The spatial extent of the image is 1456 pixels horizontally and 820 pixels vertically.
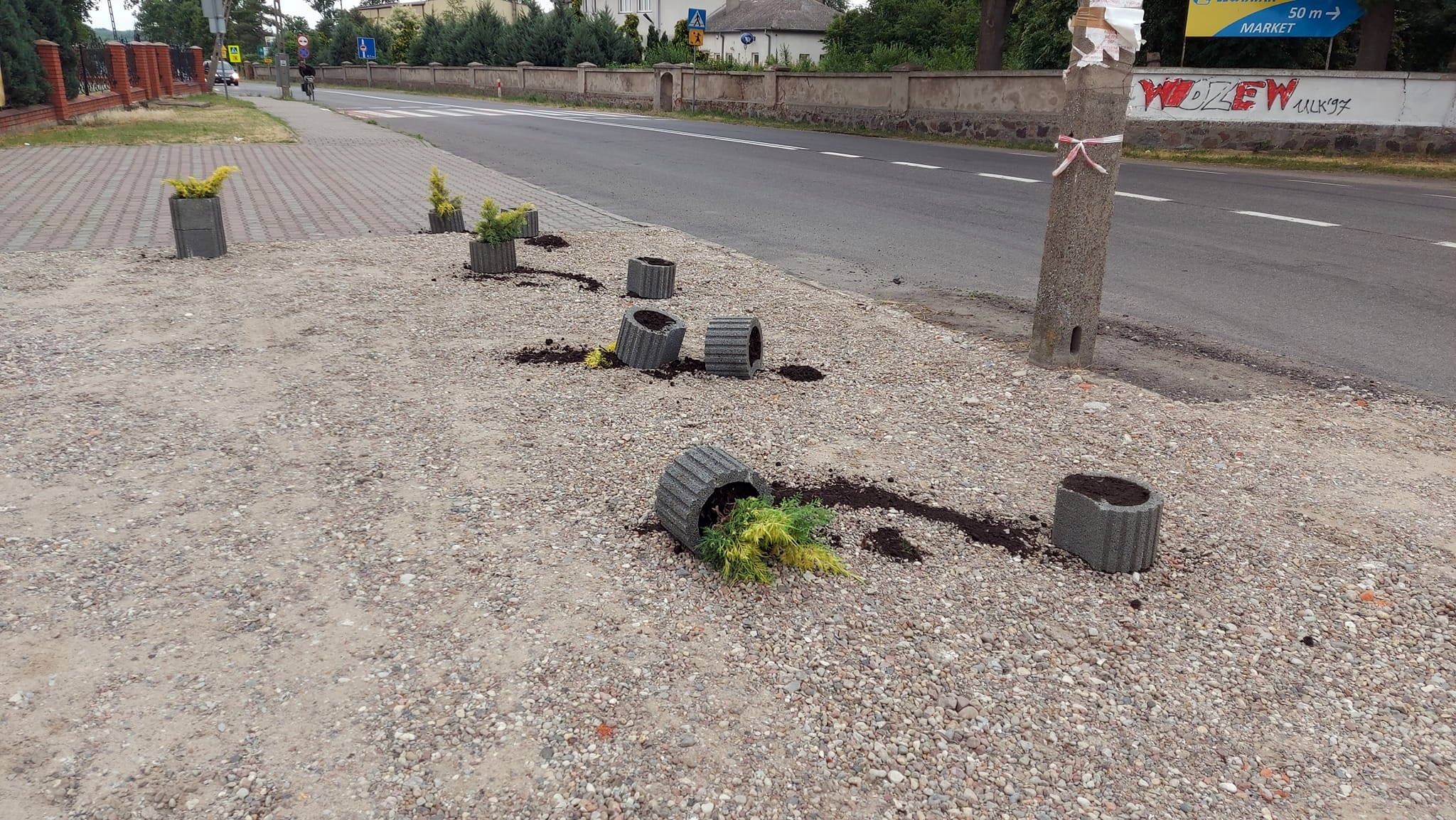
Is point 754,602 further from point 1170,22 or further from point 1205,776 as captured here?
point 1170,22

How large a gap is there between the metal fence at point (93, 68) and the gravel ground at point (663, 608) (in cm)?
2575

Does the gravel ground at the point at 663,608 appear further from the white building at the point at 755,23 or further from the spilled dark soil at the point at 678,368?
the white building at the point at 755,23

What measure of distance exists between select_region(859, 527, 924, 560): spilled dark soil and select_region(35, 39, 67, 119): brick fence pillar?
2510 centimetres

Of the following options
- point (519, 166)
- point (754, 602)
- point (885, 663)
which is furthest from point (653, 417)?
point (519, 166)

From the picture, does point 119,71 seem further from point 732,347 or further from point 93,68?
point 732,347

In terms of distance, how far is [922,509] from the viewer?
4.19 metres

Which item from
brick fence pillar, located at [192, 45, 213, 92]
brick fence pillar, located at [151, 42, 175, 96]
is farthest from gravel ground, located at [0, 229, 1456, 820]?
brick fence pillar, located at [192, 45, 213, 92]

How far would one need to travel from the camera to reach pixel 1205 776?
8.79ft

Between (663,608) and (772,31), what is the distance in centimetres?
6741

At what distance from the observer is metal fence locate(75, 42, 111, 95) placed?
2614cm

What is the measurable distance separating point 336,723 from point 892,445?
9.79 feet

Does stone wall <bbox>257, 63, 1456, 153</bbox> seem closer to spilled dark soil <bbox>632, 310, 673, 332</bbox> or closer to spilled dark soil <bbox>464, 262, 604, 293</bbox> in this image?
spilled dark soil <bbox>464, 262, 604, 293</bbox>

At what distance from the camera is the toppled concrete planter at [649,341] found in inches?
232

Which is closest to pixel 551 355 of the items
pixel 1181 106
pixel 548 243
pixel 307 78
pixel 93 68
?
pixel 548 243
